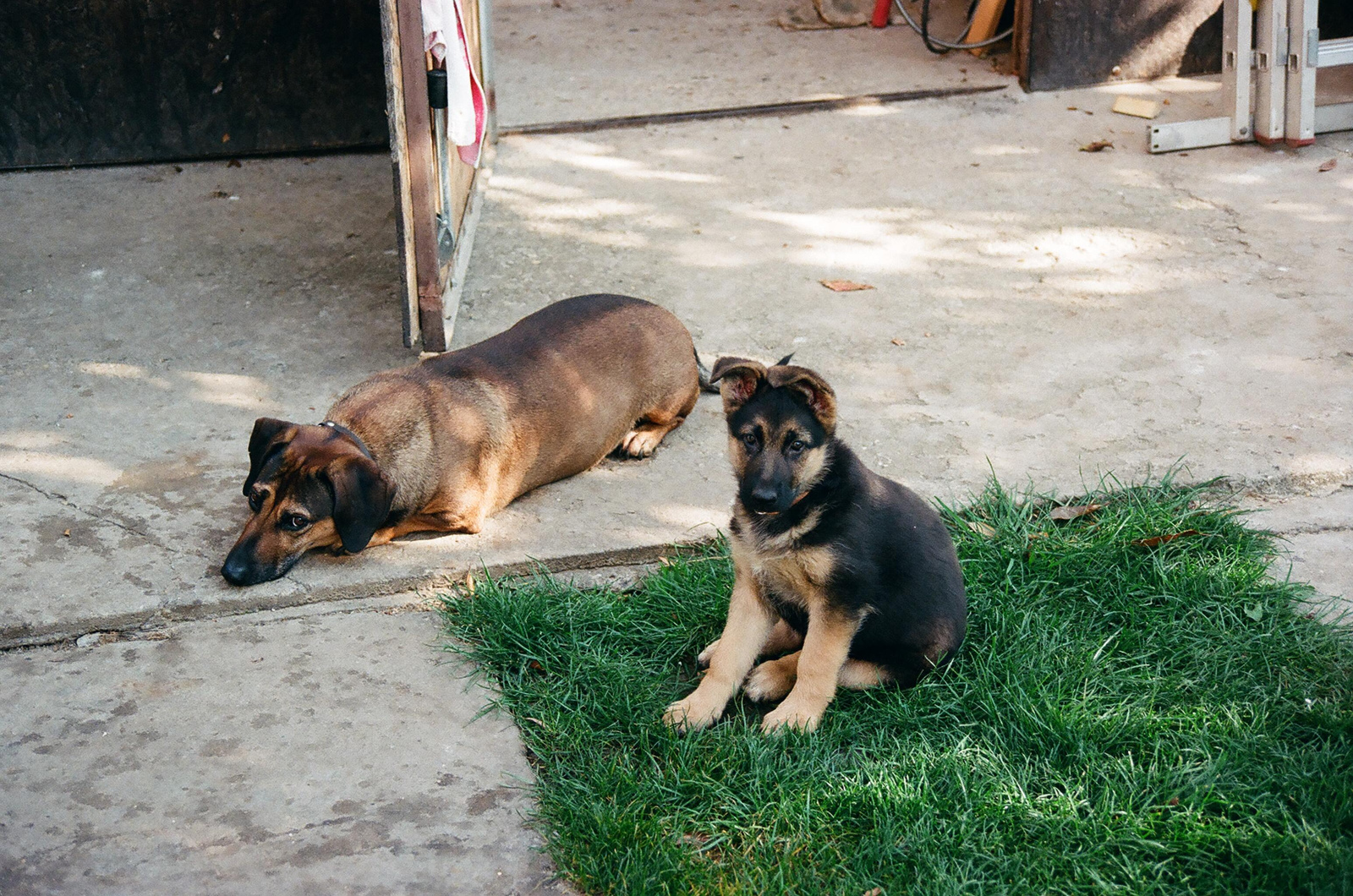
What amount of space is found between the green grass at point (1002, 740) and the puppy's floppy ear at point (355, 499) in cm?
43

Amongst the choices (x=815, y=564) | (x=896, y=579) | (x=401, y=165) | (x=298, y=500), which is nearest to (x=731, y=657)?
(x=815, y=564)

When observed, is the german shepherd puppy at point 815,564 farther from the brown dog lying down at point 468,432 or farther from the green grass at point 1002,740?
the brown dog lying down at point 468,432

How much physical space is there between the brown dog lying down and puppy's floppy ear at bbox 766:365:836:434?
162 centimetres

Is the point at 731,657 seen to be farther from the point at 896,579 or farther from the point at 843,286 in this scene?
the point at 843,286

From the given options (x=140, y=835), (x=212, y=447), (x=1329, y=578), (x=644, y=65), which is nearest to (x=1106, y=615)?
(x=1329, y=578)

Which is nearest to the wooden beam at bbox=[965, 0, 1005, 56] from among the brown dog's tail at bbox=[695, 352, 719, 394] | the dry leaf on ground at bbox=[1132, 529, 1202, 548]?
the brown dog's tail at bbox=[695, 352, 719, 394]

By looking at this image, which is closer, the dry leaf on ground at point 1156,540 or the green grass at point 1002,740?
the green grass at point 1002,740

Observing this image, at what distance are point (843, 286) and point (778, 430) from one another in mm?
3347

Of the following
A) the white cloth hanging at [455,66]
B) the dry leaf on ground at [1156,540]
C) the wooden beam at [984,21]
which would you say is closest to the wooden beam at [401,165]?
the white cloth hanging at [455,66]

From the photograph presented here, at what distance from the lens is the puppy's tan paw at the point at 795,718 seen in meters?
3.91

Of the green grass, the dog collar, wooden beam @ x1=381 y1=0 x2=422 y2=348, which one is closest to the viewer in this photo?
the green grass

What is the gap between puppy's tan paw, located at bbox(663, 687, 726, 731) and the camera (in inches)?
156

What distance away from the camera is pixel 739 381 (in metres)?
3.93

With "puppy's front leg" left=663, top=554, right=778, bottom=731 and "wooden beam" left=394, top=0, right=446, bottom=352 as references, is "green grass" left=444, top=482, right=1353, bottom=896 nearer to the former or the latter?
"puppy's front leg" left=663, top=554, right=778, bottom=731
